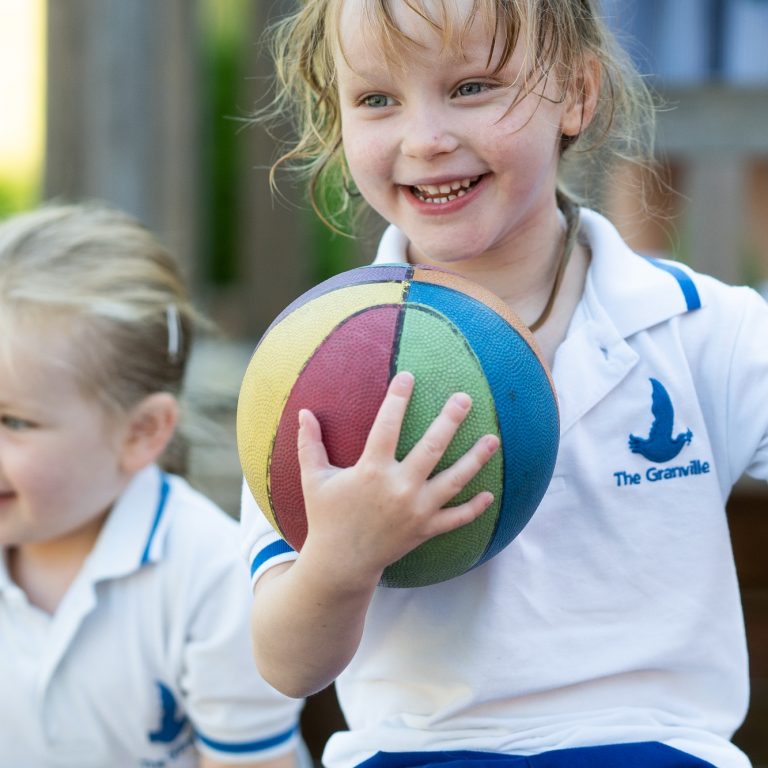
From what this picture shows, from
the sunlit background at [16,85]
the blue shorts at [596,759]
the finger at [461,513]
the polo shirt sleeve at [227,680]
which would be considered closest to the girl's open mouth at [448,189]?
the finger at [461,513]

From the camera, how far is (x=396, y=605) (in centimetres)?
247

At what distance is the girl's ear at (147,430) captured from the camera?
335cm

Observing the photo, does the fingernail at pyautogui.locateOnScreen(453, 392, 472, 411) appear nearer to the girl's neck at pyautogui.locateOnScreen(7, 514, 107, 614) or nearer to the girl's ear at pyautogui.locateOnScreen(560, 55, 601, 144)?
the girl's ear at pyautogui.locateOnScreen(560, 55, 601, 144)

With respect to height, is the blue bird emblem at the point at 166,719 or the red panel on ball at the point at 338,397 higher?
the red panel on ball at the point at 338,397

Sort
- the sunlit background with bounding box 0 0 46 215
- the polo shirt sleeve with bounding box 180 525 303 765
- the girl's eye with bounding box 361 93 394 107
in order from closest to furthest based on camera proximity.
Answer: the girl's eye with bounding box 361 93 394 107
the polo shirt sleeve with bounding box 180 525 303 765
the sunlit background with bounding box 0 0 46 215

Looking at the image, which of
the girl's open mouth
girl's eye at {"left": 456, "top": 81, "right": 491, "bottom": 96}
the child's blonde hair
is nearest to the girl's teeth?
the girl's open mouth

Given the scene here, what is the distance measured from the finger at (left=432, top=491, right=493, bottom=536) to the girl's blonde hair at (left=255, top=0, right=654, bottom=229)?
768mm

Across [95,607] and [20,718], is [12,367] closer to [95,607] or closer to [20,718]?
[95,607]

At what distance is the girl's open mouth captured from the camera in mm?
2367

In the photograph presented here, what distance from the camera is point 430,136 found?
227 cm

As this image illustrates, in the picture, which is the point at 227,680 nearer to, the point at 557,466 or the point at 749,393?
the point at 557,466

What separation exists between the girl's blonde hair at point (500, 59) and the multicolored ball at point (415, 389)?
0.43 metres

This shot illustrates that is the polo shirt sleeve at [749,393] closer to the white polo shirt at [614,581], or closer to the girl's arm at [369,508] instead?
the white polo shirt at [614,581]

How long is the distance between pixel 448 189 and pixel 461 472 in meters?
0.63
